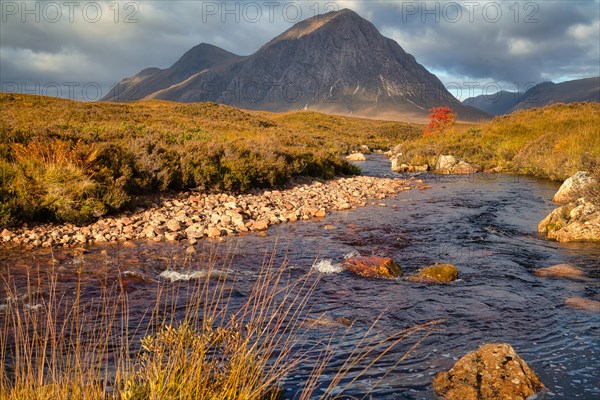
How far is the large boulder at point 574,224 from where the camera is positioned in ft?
35.8

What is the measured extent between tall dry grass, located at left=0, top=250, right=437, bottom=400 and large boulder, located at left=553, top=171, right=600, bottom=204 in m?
9.28

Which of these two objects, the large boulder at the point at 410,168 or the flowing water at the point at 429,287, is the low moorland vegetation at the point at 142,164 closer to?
the flowing water at the point at 429,287

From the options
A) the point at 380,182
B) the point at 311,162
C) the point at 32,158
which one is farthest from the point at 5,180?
the point at 380,182

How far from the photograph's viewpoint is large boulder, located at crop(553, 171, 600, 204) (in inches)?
492

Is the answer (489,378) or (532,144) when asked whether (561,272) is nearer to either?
(489,378)

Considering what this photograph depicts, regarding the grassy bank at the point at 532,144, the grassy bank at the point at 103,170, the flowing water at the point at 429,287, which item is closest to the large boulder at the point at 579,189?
the flowing water at the point at 429,287

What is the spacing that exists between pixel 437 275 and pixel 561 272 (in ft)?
7.79

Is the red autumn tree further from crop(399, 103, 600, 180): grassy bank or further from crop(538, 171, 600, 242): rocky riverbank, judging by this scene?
crop(538, 171, 600, 242): rocky riverbank

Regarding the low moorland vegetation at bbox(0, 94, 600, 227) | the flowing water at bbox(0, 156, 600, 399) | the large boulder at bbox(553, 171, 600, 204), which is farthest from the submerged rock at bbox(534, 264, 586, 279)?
the low moorland vegetation at bbox(0, 94, 600, 227)

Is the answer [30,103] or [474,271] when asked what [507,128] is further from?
[30,103]

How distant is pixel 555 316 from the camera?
637cm

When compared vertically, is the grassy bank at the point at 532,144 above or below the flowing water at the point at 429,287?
above

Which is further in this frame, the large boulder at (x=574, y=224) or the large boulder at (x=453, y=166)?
the large boulder at (x=453, y=166)

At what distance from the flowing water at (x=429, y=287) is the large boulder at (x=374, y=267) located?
249mm
